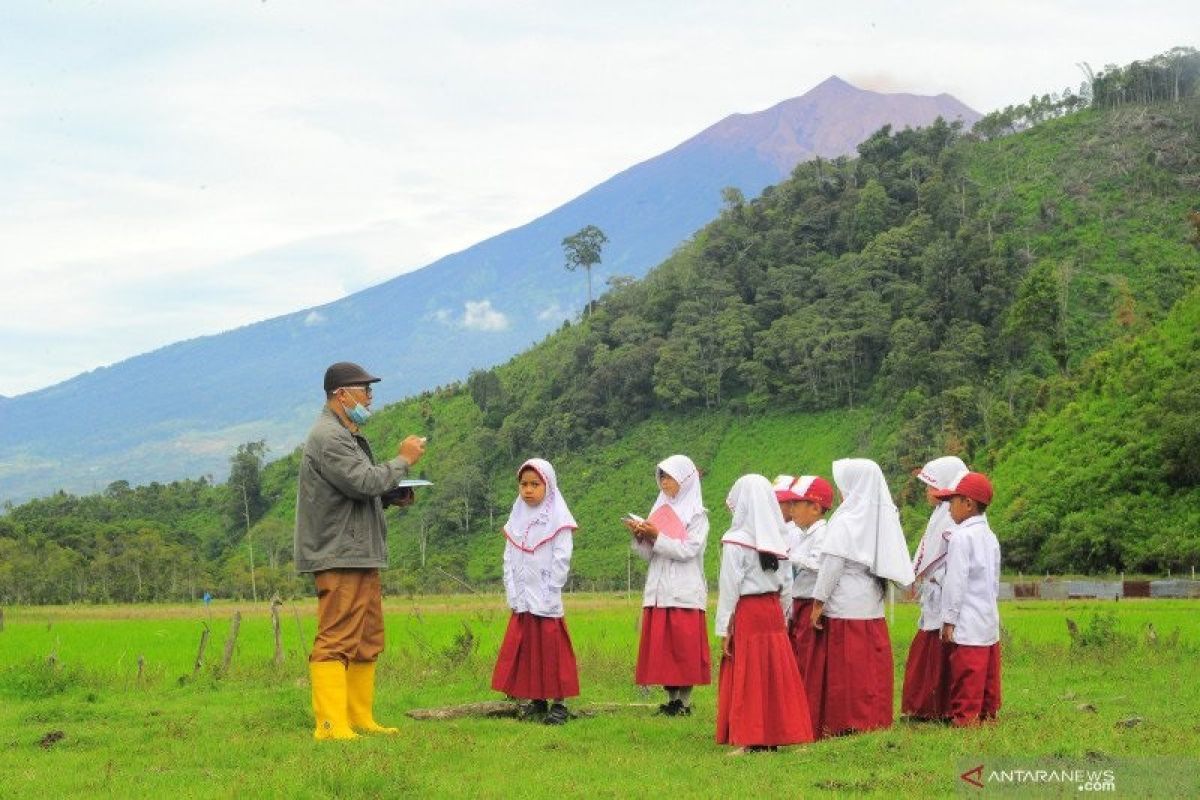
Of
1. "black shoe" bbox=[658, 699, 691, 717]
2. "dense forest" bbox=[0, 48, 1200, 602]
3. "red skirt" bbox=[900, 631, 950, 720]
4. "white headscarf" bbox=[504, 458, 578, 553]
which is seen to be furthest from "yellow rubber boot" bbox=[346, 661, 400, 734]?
"dense forest" bbox=[0, 48, 1200, 602]

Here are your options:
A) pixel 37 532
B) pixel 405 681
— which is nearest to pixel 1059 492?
pixel 405 681

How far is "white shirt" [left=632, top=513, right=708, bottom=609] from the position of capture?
11.0 m

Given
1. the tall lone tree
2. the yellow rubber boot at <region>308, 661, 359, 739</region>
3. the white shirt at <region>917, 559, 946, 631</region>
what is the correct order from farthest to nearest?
the tall lone tree, the white shirt at <region>917, 559, 946, 631</region>, the yellow rubber boot at <region>308, 661, 359, 739</region>

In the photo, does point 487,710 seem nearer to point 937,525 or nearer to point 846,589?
point 846,589

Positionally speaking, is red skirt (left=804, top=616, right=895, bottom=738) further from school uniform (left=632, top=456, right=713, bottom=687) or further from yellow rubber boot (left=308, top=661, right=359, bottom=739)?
yellow rubber boot (left=308, top=661, right=359, bottom=739)

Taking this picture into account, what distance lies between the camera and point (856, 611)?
934 centimetres

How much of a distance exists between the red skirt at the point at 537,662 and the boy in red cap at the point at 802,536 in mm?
1803

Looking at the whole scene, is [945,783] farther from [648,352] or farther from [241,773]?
Result: [648,352]

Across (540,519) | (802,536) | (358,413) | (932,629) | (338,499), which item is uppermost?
(358,413)

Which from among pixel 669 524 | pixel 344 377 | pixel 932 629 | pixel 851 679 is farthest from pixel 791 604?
pixel 344 377

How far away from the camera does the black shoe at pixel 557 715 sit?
412 inches

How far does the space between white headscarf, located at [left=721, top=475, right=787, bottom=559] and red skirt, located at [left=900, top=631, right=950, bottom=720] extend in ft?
5.65

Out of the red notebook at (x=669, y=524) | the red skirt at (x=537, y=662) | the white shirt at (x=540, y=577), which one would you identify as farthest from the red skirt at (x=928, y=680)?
the white shirt at (x=540, y=577)

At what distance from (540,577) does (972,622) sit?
333 cm
